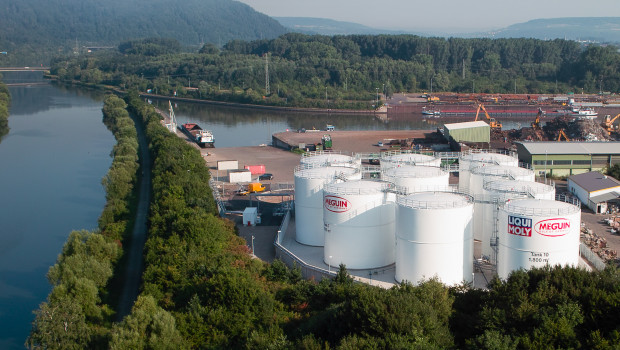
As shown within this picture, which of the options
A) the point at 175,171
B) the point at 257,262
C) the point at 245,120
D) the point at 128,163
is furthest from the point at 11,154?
the point at 257,262

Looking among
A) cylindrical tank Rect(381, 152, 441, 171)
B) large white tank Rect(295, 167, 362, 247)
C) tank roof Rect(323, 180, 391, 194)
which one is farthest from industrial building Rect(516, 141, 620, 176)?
tank roof Rect(323, 180, 391, 194)

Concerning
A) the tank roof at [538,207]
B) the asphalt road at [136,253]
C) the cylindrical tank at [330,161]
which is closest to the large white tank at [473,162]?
the cylindrical tank at [330,161]

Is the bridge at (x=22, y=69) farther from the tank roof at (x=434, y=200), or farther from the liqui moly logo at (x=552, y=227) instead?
the liqui moly logo at (x=552, y=227)

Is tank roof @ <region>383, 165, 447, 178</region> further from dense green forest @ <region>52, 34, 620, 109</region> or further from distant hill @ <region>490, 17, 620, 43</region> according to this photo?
distant hill @ <region>490, 17, 620, 43</region>

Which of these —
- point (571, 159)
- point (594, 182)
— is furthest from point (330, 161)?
point (571, 159)

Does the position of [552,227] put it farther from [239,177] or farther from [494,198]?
[239,177]

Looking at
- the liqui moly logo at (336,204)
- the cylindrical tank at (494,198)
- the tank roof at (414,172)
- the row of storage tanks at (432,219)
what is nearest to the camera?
the row of storage tanks at (432,219)
